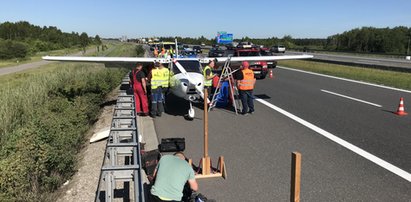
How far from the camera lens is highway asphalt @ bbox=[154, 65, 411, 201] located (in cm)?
658

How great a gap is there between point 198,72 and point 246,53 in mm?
13076

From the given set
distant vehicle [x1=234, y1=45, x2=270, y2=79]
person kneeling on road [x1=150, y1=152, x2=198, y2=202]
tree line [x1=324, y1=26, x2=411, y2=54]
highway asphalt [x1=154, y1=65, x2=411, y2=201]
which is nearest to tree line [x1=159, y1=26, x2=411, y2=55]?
tree line [x1=324, y1=26, x2=411, y2=54]

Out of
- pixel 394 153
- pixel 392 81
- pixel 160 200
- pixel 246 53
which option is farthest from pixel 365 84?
pixel 160 200

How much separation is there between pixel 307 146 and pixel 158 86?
20.0 ft

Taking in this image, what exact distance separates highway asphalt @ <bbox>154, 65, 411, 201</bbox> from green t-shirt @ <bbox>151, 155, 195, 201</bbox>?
136 cm

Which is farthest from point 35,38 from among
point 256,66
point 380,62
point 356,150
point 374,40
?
point 356,150

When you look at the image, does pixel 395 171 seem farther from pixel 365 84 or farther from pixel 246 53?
pixel 246 53

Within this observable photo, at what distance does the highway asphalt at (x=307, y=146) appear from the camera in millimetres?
6582

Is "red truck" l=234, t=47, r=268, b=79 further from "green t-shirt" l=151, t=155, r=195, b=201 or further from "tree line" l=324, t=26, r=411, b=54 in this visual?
"tree line" l=324, t=26, r=411, b=54

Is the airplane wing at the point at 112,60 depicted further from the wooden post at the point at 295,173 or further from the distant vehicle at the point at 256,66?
the wooden post at the point at 295,173

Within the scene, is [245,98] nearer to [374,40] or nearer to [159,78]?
[159,78]

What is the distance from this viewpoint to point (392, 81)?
74.1 feet

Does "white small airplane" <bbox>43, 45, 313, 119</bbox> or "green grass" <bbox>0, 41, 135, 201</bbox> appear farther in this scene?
"white small airplane" <bbox>43, 45, 313, 119</bbox>

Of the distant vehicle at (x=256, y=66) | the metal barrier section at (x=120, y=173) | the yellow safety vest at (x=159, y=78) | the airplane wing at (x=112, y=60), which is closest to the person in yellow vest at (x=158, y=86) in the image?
the yellow safety vest at (x=159, y=78)
